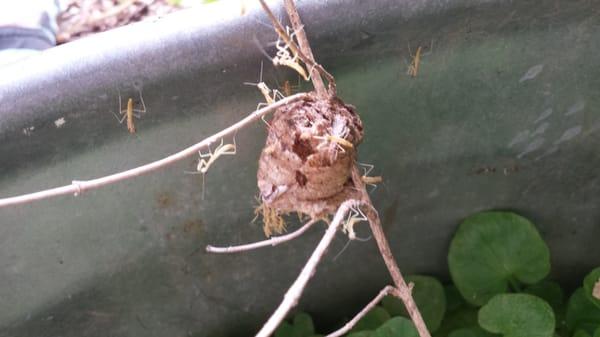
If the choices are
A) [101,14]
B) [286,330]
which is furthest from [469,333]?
[101,14]

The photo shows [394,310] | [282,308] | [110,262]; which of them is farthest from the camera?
[394,310]

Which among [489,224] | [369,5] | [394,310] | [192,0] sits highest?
[369,5]

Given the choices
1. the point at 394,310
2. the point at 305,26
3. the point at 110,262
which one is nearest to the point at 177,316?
the point at 110,262

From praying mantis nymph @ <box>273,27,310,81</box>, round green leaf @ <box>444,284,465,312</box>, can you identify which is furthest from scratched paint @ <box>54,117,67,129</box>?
round green leaf @ <box>444,284,465,312</box>

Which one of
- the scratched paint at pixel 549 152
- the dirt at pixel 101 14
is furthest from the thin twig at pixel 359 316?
the dirt at pixel 101 14

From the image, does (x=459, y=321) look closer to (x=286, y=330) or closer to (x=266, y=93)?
(x=286, y=330)

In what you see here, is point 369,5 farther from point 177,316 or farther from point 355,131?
point 177,316

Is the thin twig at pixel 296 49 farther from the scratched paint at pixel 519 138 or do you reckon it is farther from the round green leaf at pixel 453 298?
the round green leaf at pixel 453 298
